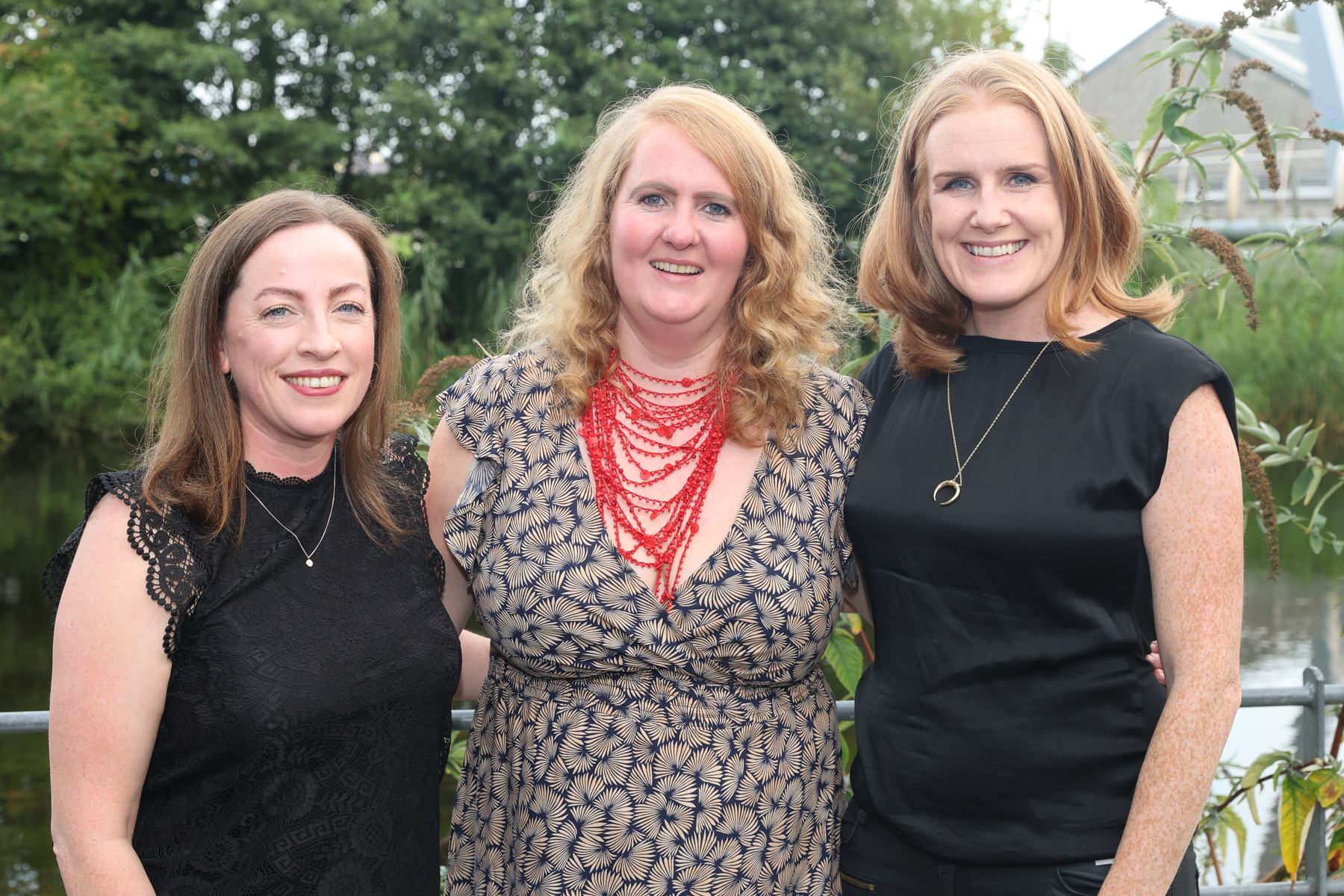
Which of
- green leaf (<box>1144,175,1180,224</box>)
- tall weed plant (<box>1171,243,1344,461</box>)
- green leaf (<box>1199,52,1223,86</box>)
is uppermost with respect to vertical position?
tall weed plant (<box>1171,243,1344,461</box>)

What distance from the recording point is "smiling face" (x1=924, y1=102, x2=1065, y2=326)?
1818 mm

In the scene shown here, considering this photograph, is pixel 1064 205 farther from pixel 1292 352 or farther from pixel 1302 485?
pixel 1292 352

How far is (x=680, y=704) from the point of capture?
188 cm

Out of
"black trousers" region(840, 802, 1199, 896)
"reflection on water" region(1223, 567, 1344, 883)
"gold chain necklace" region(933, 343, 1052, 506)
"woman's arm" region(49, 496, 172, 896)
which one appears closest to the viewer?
"woman's arm" region(49, 496, 172, 896)

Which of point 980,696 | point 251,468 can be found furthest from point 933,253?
point 251,468

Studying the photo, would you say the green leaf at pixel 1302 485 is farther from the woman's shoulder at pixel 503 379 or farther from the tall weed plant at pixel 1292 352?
the tall weed plant at pixel 1292 352

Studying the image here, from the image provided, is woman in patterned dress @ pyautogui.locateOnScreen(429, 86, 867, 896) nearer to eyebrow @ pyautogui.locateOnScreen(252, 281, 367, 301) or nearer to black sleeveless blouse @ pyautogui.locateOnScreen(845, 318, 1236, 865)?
black sleeveless blouse @ pyautogui.locateOnScreen(845, 318, 1236, 865)

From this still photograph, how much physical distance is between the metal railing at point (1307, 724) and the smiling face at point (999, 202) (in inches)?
33.1

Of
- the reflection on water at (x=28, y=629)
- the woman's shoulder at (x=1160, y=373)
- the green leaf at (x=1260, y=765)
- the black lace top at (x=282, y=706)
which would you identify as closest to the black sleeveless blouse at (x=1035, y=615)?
the woman's shoulder at (x=1160, y=373)

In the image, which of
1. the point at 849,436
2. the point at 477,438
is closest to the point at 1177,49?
the point at 849,436

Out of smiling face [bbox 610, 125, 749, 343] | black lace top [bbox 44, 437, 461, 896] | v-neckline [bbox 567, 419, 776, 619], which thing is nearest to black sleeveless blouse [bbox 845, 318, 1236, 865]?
v-neckline [bbox 567, 419, 776, 619]

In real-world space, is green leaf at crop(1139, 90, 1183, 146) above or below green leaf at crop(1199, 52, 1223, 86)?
below

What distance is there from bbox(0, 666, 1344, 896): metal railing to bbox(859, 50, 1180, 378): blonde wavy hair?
75 cm

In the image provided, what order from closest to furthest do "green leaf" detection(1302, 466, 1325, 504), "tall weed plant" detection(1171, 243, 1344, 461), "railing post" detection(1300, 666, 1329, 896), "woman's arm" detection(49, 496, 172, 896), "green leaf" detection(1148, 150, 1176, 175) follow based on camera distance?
"woman's arm" detection(49, 496, 172, 896)
"railing post" detection(1300, 666, 1329, 896)
"green leaf" detection(1148, 150, 1176, 175)
"green leaf" detection(1302, 466, 1325, 504)
"tall weed plant" detection(1171, 243, 1344, 461)
